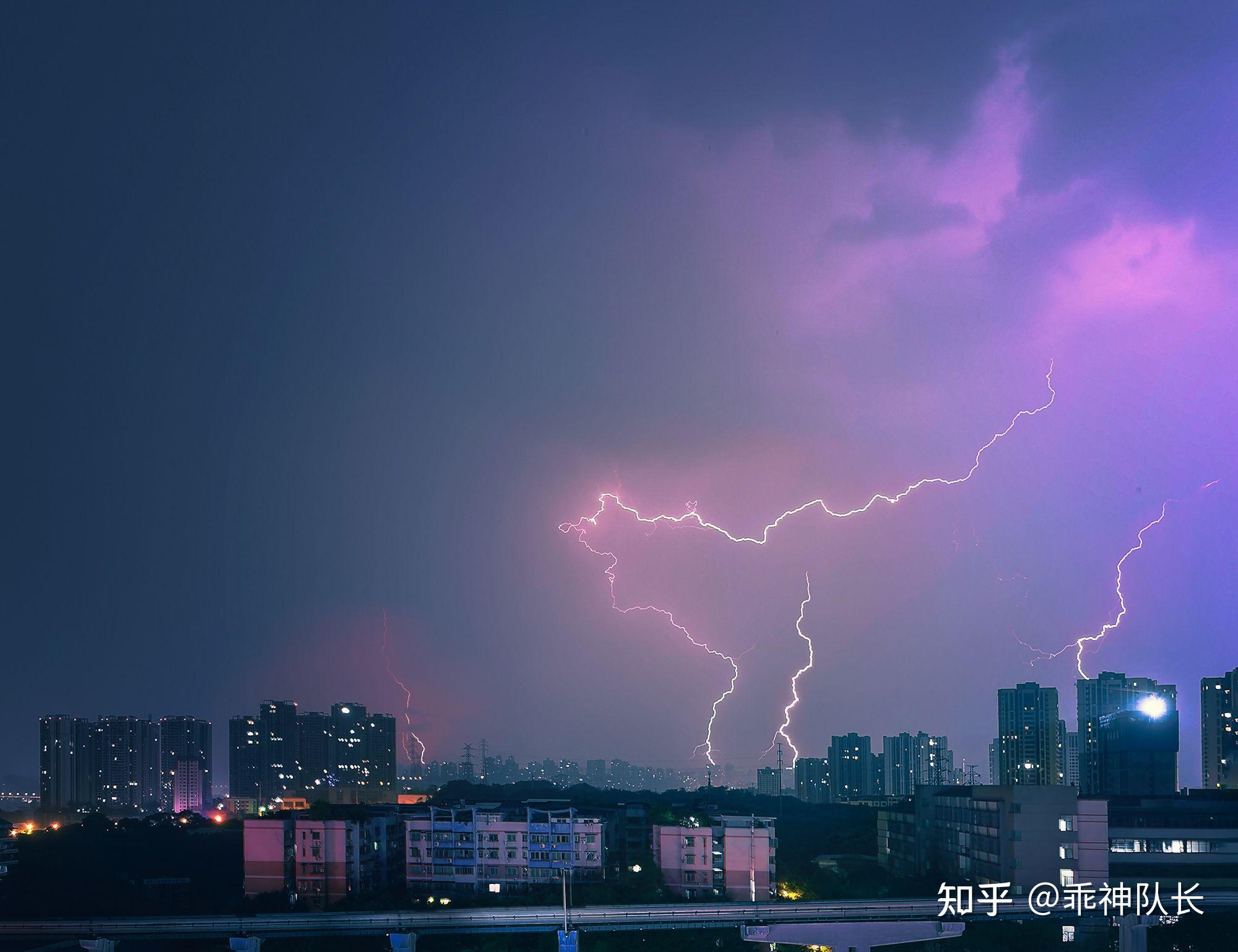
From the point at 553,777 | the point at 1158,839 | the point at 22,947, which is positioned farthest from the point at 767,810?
the point at 553,777

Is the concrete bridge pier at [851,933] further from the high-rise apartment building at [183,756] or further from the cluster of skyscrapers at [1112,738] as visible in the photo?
the high-rise apartment building at [183,756]

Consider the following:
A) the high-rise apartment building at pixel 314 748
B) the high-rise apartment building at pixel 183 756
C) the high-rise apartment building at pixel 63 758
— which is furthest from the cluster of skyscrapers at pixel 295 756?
the high-rise apartment building at pixel 63 758

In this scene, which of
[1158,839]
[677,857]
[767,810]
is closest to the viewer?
[1158,839]

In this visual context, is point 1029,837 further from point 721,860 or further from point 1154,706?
point 1154,706

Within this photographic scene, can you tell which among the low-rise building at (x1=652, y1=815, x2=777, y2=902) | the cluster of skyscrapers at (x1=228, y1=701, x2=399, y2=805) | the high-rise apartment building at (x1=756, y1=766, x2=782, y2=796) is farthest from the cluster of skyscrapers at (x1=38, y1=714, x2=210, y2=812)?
the low-rise building at (x1=652, y1=815, x2=777, y2=902)

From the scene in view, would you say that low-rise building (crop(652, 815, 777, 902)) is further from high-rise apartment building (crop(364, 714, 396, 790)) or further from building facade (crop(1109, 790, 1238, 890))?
high-rise apartment building (crop(364, 714, 396, 790))

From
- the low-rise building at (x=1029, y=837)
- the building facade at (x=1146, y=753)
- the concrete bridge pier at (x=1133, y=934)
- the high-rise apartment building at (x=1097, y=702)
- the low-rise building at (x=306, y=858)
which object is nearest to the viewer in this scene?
the concrete bridge pier at (x=1133, y=934)

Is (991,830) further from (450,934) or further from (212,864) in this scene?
(212,864)
